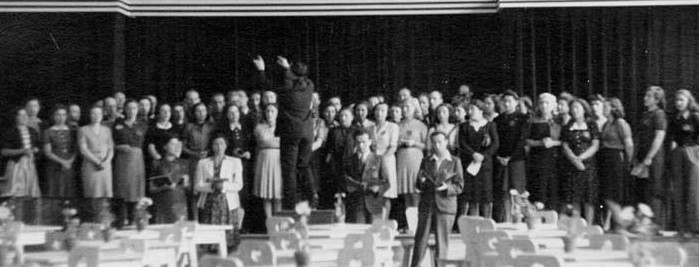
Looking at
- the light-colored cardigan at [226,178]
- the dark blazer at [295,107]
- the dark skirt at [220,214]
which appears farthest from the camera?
the light-colored cardigan at [226,178]

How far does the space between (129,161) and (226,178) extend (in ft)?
4.43

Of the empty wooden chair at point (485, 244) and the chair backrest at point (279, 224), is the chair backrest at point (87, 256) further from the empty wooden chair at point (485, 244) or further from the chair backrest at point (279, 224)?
the chair backrest at point (279, 224)

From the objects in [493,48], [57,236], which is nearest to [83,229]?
[57,236]

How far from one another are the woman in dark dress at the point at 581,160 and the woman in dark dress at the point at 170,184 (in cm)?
441

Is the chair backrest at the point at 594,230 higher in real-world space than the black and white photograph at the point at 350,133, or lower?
lower

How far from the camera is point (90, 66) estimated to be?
41.5 ft

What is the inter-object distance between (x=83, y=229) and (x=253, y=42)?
6549mm

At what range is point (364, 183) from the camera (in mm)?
10352

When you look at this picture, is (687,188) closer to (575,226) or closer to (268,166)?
(575,226)

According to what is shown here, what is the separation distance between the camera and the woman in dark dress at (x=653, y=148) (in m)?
10.0

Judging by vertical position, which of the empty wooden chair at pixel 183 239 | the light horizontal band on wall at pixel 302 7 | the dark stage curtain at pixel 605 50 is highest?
the light horizontal band on wall at pixel 302 7

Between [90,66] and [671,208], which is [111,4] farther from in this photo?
[671,208]

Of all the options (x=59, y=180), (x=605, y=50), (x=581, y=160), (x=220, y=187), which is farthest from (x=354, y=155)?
(x=605, y=50)

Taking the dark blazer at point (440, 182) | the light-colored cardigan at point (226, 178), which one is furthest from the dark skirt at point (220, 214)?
the dark blazer at point (440, 182)
